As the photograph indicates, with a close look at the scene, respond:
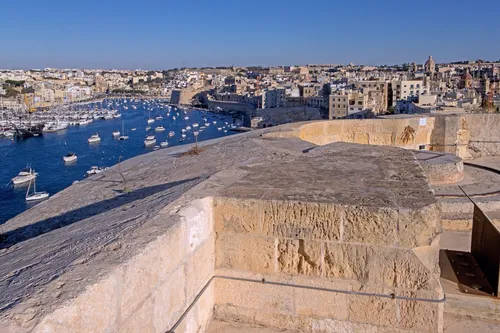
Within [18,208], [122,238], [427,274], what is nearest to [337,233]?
[427,274]

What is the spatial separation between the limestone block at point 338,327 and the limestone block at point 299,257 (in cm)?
23

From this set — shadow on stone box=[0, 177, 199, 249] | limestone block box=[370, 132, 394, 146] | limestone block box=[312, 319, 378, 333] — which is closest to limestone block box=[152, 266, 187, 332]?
limestone block box=[312, 319, 378, 333]

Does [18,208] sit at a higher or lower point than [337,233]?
lower

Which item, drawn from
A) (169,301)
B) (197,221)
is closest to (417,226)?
(197,221)

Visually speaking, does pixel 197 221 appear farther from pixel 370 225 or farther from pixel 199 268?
pixel 370 225

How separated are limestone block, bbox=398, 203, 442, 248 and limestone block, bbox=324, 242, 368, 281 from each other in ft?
0.61

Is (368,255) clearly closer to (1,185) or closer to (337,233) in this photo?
(337,233)

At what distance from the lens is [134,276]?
1.58 m

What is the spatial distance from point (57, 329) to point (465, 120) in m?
8.77

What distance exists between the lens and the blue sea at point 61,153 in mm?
27780

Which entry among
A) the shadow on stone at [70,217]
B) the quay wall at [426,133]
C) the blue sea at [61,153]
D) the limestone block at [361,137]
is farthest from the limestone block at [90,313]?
the blue sea at [61,153]

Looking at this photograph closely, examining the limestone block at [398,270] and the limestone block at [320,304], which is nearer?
the limestone block at [398,270]

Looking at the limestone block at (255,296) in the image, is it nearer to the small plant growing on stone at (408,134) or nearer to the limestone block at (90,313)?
the limestone block at (90,313)

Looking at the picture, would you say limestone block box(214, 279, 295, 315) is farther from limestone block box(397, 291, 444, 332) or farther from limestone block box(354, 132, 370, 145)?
limestone block box(354, 132, 370, 145)
